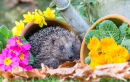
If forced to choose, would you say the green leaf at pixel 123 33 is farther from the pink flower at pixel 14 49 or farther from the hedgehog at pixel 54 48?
the pink flower at pixel 14 49

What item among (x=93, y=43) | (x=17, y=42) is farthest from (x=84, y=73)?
(x=17, y=42)

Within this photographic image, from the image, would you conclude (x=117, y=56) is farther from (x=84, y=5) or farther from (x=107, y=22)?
(x=84, y=5)

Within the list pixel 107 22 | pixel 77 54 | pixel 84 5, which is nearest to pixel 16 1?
pixel 84 5

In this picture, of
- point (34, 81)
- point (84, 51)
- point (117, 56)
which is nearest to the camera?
point (34, 81)

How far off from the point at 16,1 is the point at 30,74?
686cm

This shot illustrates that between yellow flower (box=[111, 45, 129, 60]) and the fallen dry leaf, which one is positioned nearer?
the fallen dry leaf

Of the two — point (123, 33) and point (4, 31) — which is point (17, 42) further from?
point (123, 33)

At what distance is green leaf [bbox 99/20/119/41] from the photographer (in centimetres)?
252

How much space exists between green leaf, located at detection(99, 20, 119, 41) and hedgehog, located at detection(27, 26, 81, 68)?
759mm

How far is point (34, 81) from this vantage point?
2037 millimetres

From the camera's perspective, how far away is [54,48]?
127 inches

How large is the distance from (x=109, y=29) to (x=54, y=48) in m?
1.08

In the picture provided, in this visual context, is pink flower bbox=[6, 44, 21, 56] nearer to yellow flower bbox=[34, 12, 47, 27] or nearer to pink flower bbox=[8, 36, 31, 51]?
pink flower bbox=[8, 36, 31, 51]

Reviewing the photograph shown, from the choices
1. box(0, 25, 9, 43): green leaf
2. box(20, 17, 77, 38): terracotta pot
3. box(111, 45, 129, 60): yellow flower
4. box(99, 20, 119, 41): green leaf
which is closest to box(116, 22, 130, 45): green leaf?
box(99, 20, 119, 41): green leaf
